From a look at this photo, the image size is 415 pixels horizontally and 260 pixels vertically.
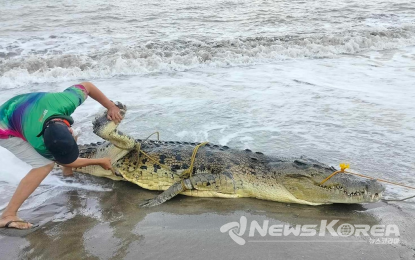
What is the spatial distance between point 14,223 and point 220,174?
189cm

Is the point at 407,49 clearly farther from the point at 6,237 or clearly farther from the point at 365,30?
the point at 6,237

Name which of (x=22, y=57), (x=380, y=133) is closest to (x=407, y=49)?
(x=380, y=133)

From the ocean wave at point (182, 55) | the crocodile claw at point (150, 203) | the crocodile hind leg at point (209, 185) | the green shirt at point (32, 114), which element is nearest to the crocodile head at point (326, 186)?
the crocodile hind leg at point (209, 185)

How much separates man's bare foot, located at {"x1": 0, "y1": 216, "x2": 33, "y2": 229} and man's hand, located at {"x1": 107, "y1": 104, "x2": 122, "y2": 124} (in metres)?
1.24

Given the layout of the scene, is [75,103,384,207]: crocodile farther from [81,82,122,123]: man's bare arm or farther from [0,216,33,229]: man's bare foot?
[0,216,33,229]: man's bare foot

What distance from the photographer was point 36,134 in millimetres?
2975

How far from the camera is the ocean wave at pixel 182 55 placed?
30.2 ft

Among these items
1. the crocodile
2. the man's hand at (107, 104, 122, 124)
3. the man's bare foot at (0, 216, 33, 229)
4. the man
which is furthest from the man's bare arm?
the man's bare foot at (0, 216, 33, 229)

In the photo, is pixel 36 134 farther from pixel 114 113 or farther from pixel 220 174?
pixel 220 174

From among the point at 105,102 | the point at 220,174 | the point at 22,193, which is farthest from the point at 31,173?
the point at 220,174

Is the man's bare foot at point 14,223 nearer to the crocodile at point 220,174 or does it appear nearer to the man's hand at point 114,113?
the crocodile at point 220,174

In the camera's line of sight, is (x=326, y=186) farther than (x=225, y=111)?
No

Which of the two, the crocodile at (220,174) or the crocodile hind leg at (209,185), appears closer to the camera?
the crocodile at (220,174)

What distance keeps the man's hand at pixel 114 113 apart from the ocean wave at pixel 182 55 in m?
5.67
